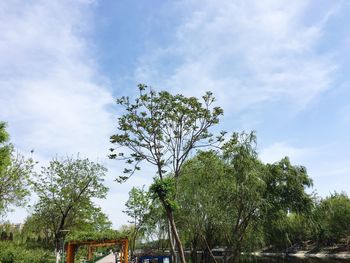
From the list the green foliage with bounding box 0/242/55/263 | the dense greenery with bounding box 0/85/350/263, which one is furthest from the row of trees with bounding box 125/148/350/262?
the green foliage with bounding box 0/242/55/263

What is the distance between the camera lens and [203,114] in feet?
68.6

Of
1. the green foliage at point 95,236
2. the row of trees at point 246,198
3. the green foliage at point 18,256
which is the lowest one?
the green foliage at point 18,256

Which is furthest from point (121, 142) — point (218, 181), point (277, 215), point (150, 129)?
point (277, 215)

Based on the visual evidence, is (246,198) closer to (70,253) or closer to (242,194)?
(242,194)

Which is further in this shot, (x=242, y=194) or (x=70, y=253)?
(x=70, y=253)

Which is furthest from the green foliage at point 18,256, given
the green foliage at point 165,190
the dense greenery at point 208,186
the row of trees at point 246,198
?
the green foliage at point 165,190

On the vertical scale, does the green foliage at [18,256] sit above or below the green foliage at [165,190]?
below

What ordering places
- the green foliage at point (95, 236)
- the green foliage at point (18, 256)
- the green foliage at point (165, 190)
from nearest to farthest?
1. the green foliage at point (165, 190)
2. the green foliage at point (18, 256)
3. the green foliage at point (95, 236)

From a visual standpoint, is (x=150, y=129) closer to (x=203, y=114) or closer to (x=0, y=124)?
(x=203, y=114)

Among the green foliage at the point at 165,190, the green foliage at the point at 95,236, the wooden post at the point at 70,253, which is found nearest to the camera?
the green foliage at the point at 165,190

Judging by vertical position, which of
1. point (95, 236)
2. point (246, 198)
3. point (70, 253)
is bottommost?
point (70, 253)

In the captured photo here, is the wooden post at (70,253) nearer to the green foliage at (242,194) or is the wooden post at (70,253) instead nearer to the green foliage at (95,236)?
the green foliage at (95,236)

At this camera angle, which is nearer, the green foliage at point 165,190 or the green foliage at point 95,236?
the green foliage at point 165,190

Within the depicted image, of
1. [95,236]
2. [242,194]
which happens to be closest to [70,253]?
[95,236]
